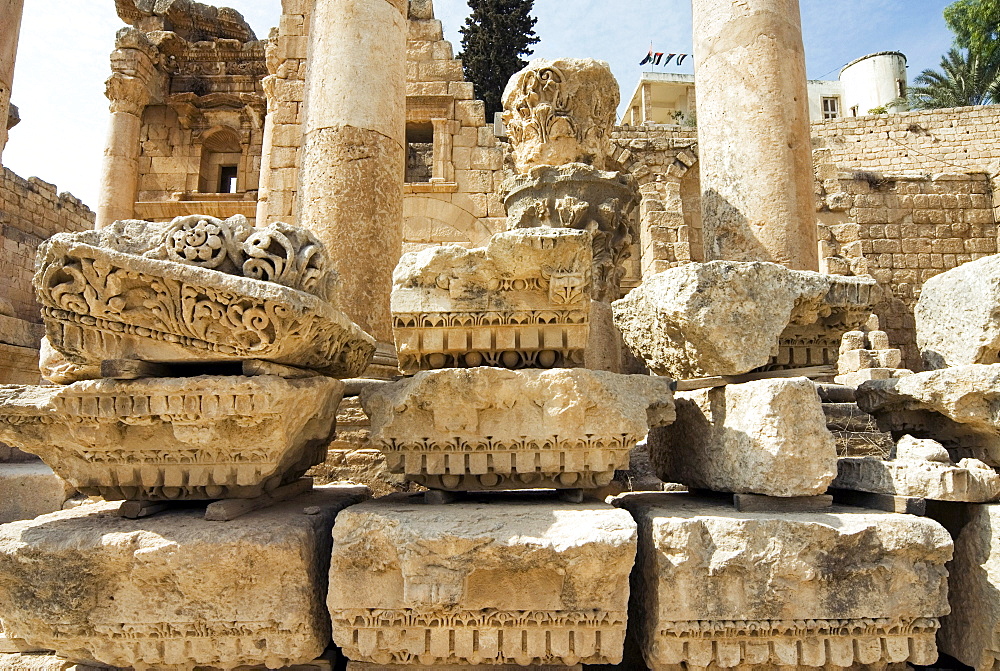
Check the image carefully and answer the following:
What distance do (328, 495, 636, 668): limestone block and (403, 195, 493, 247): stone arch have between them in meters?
7.15

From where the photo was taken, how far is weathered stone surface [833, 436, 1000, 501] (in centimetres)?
212

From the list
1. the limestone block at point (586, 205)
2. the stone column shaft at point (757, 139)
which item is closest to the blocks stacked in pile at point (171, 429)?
the limestone block at point (586, 205)

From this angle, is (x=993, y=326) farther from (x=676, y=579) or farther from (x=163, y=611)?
(x=163, y=611)

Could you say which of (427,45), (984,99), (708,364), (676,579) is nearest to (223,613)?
(676,579)

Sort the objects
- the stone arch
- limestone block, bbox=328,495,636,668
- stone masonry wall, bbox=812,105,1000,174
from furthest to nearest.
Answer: stone masonry wall, bbox=812,105,1000,174, the stone arch, limestone block, bbox=328,495,636,668

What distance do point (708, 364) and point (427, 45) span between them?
848 cm

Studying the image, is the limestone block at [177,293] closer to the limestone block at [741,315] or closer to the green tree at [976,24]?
the limestone block at [741,315]

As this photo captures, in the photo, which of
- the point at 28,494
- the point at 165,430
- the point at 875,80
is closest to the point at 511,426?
the point at 165,430

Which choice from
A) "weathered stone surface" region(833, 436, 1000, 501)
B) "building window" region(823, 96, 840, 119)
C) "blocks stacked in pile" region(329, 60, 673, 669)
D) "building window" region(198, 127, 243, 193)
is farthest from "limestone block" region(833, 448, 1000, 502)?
"building window" region(823, 96, 840, 119)

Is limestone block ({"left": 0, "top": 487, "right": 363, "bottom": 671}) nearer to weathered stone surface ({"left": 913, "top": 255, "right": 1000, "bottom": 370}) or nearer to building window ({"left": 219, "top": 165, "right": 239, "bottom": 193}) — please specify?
weathered stone surface ({"left": 913, "top": 255, "right": 1000, "bottom": 370})

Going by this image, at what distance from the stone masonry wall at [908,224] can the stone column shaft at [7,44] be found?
1233 centimetres

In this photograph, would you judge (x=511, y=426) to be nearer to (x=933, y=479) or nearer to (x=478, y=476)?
(x=478, y=476)

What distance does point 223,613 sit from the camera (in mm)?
2018

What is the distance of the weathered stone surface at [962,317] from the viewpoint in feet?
7.87
